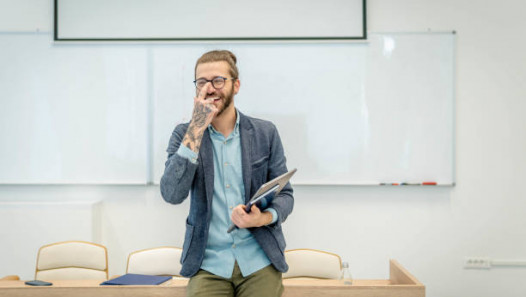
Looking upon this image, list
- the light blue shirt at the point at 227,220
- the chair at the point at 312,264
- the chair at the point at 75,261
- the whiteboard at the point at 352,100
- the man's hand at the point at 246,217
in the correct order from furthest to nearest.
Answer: the whiteboard at the point at 352,100, the chair at the point at 75,261, the chair at the point at 312,264, the light blue shirt at the point at 227,220, the man's hand at the point at 246,217

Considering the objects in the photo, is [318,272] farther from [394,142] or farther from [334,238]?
[394,142]

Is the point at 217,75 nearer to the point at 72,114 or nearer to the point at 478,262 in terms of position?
the point at 72,114

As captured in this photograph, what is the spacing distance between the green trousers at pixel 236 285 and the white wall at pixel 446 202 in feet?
6.18

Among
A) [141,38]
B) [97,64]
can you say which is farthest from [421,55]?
[97,64]

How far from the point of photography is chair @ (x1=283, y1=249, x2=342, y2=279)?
271 centimetres

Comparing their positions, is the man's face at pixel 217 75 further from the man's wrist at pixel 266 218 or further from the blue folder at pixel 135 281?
the blue folder at pixel 135 281

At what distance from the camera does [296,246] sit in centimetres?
358

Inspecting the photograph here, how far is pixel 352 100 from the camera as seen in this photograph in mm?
3529

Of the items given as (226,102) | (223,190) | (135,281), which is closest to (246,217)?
(223,190)

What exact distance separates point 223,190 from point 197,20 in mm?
2132

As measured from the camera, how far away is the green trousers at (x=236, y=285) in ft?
5.46

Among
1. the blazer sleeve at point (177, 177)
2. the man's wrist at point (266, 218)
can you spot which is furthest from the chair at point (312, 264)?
the blazer sleeve at point (177, 177)

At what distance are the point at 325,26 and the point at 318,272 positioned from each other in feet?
6.06

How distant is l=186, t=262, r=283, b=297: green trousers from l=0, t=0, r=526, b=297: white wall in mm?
1884
